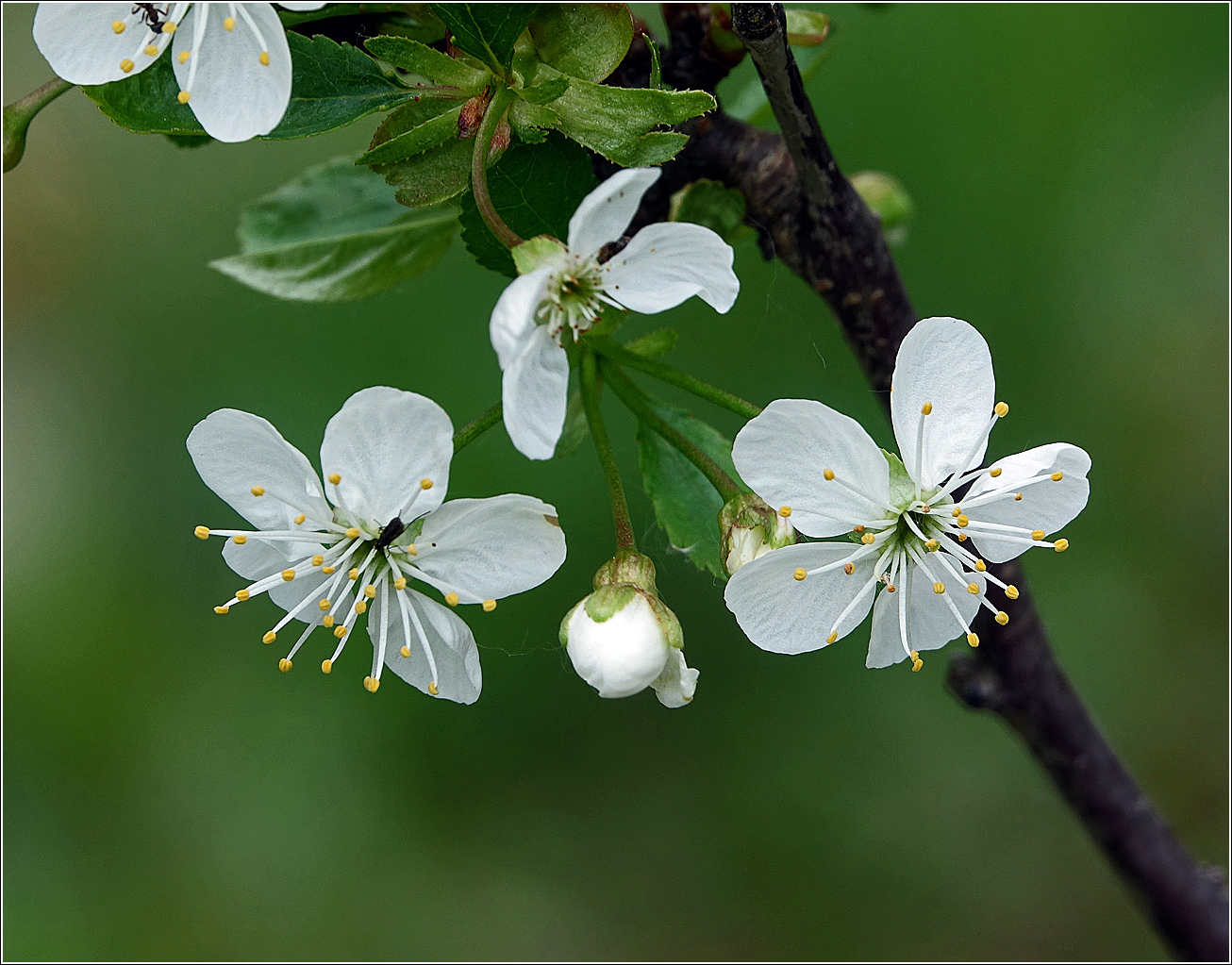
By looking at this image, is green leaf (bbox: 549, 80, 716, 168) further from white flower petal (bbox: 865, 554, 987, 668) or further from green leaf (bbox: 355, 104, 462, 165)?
white flower petal (bbox: 865, 554, 987, 668)

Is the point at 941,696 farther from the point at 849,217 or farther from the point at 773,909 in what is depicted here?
the point at 849,217

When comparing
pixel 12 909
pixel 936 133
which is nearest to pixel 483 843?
pixel 12 909

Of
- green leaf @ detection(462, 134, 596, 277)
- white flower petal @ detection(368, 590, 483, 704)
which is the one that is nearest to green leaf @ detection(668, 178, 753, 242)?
green leaf @ detection(462, 134, 596, 277)

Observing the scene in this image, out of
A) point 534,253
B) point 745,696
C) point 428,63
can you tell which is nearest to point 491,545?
point 534,253

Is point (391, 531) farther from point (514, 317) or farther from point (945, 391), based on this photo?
point (945, 391)

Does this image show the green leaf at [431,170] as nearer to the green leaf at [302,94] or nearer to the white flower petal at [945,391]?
the green leaf at [302,94]

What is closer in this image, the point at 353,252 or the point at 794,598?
the point at 794,598
